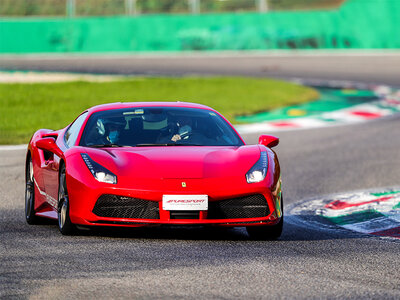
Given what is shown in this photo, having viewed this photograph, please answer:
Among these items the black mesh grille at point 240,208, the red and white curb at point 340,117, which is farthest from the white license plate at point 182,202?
the red and white curb at point 340,117

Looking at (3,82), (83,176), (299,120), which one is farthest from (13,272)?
(3,82)

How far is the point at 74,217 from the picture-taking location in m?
7.02

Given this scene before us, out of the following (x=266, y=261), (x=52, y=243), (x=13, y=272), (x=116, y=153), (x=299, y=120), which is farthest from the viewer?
(x=299, y=120)

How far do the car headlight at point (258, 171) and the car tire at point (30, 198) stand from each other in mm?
2056

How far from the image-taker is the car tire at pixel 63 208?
713 centimetres

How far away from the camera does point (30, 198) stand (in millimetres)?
8281

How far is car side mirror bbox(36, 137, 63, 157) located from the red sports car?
1cm

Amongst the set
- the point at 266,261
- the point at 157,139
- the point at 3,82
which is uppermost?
the point at 157,139

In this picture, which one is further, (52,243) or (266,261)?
(52,243)

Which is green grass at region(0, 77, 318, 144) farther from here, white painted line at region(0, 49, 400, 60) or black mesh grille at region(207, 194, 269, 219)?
white painted line at region(0, 49, 400, 60)

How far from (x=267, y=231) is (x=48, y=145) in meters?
2.05

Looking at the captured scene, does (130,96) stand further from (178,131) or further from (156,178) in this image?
(156,178)

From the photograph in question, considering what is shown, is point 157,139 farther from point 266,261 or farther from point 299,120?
point 299,120

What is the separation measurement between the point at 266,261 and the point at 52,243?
5.42 feet
